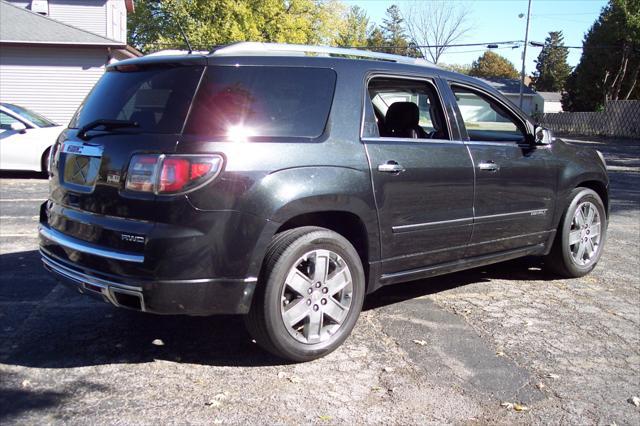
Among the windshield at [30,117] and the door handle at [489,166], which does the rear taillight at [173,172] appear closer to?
the door handle at [489,166]

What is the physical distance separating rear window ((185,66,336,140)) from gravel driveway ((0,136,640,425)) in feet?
4.78

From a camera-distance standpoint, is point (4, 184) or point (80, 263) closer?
point (80, 263)

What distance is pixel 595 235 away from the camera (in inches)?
239

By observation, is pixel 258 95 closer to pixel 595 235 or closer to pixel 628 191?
pixel 595 235

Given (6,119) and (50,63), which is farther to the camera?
(50,63)

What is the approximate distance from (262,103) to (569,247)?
139 inches

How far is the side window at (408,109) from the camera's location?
4758mm

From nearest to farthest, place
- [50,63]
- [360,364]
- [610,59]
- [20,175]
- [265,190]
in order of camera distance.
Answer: [265,190] → [360,364] → [20,175] → [50,63] → [610,59]

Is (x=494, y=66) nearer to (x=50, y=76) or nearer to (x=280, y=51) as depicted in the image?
(x=50, y=76)

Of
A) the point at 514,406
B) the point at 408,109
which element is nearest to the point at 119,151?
the point at 408,109

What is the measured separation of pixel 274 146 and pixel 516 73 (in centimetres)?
10403

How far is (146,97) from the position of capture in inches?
149

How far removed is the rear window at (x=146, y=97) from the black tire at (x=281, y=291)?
93 cm

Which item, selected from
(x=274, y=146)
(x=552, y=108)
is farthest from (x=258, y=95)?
(x=552, y=108)
